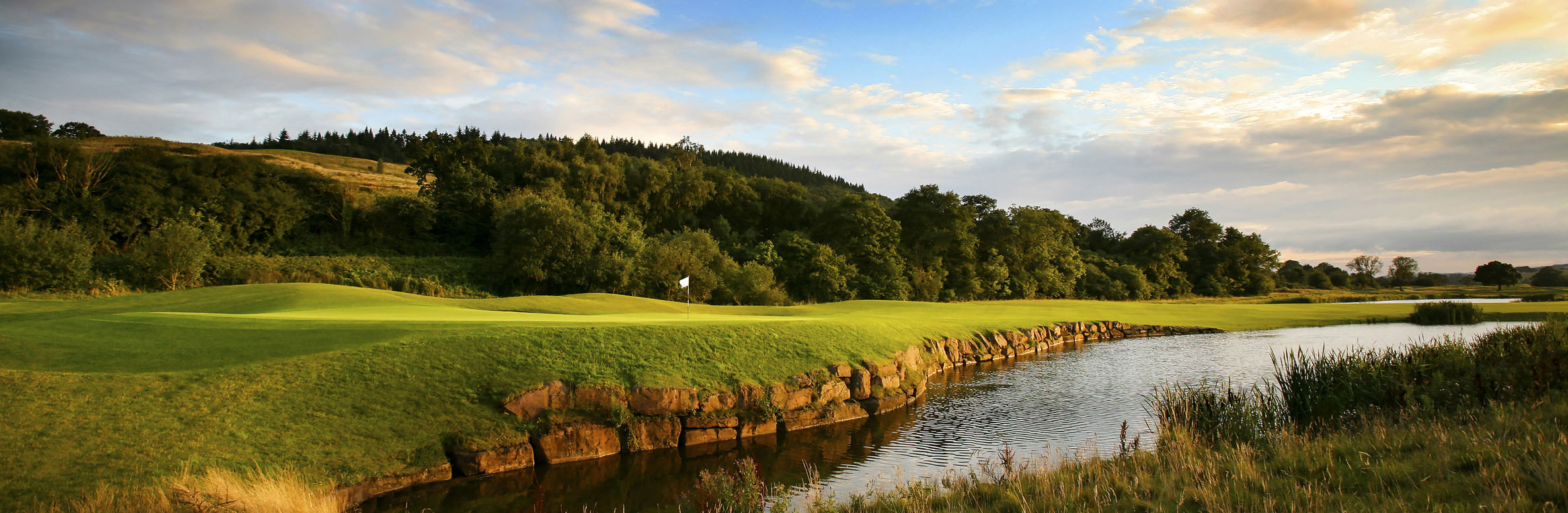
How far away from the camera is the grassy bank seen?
20.5ft

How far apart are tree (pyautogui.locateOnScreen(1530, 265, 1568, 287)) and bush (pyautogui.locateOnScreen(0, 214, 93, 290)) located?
4812 inches

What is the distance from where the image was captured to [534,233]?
4228 cm

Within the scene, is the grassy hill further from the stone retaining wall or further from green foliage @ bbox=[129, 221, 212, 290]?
the stone retaining wall

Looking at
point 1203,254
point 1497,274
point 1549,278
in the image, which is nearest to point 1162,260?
point 1203,254

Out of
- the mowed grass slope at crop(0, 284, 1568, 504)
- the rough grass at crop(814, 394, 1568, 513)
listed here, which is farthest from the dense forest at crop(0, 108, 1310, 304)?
the rough grass at crop(814, 394, 1568, 513)

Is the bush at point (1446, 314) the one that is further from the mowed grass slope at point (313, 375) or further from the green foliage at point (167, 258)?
the green foliage at point (167, 258)

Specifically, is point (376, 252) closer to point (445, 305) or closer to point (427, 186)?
point (427, 186)

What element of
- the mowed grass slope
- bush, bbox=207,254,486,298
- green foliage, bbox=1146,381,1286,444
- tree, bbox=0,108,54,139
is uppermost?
tree, bbox=0,108,54,139

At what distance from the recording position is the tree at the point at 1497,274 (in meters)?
76.5

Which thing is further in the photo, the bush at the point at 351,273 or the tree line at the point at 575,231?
the tree line at the point at 575,231

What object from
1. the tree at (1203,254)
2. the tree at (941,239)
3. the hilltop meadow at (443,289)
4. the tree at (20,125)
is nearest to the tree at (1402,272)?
the hilltop meadow at (443,289)

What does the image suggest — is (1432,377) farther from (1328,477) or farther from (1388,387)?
(1328,477)

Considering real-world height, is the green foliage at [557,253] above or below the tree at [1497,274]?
below

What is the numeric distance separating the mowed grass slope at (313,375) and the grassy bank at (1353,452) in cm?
677
